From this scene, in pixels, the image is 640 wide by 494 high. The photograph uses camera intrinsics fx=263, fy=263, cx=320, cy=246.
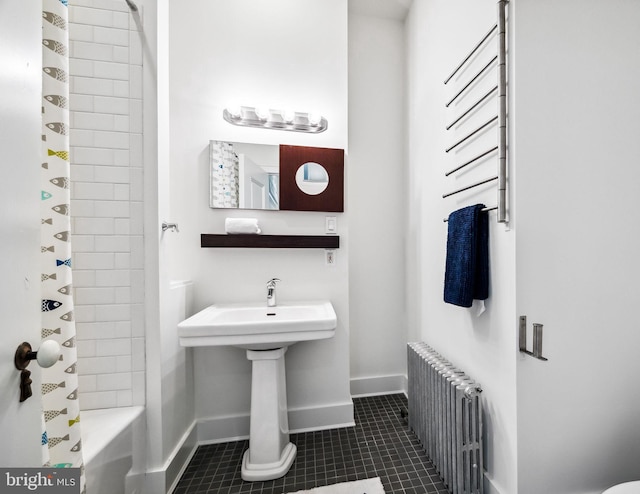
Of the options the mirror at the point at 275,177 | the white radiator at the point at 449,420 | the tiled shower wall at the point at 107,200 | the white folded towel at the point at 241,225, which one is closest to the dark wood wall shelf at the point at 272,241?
the white folded towel at the point at 241,225

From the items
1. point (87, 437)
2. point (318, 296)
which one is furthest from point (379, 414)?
point (87, 437)

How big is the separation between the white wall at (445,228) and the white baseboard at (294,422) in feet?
2.41

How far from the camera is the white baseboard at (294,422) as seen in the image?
1.61 metres

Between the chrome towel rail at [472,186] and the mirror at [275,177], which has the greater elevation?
the mirror at [275,177]

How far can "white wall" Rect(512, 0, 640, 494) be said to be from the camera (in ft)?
3.27

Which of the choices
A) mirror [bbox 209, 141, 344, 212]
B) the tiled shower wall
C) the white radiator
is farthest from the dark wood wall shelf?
the white radiator

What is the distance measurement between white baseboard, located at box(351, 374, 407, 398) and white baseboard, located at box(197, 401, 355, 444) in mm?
303

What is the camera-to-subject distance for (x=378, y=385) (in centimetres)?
206

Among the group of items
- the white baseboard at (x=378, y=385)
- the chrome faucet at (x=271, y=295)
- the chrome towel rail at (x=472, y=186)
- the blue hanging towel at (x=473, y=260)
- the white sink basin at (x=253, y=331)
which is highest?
the chrome towel rail at (x=472, y=186)

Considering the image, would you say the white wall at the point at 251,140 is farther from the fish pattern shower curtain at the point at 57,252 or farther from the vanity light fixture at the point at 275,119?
the fish pattern shower curtain at the point at 57,252

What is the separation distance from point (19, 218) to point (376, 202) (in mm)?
1888

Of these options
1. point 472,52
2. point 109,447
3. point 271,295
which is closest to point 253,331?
point 271,295

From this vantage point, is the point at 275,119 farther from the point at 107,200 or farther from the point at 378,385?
the point at 378,385

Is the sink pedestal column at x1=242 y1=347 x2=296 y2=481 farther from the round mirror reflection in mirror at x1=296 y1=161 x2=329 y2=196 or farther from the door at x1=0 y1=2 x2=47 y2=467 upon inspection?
the round mirror reflection in mirror at x1=296 y1=161 x2=329 y2=196
